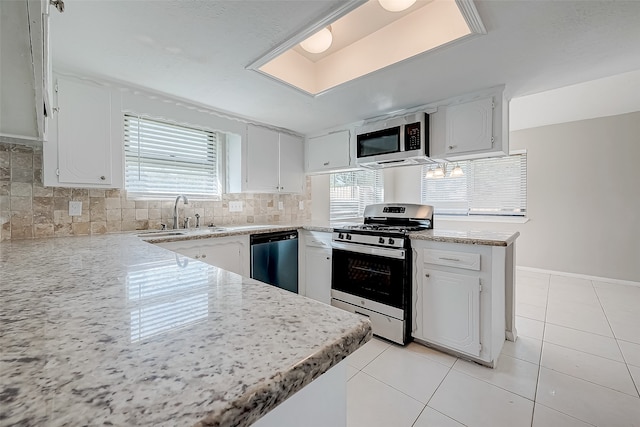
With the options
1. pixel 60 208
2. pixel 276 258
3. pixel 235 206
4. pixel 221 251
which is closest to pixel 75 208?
pixel 60 208

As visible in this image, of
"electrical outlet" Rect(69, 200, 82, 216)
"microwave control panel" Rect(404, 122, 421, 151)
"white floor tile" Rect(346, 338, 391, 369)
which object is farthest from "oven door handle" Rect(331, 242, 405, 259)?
"electrical outlet" Rect(69, 200, 82, 216)

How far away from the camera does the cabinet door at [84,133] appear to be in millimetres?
1912

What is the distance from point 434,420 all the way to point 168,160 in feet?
9.66

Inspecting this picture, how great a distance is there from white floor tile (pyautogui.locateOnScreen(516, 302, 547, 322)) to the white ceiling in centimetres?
216

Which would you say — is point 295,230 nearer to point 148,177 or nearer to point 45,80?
point 148,177

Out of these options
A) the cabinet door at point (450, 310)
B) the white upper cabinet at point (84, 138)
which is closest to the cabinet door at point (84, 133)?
the white upper cabinet at point (84, 138)

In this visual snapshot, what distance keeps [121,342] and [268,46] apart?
1.73 meters

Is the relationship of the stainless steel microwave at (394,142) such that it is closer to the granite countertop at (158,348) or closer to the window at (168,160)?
the window at (168,160)

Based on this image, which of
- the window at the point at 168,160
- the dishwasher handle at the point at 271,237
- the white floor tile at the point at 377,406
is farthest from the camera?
the dishwasher handle at the point at 271,237

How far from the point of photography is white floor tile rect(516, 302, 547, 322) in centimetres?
274

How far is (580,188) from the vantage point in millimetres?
3943

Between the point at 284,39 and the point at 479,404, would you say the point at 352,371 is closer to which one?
the point at 479,404

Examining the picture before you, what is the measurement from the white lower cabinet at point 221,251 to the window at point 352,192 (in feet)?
6.20

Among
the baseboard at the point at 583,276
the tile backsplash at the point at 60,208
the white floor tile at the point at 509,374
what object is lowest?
the white floor tile at the point at 509,374
